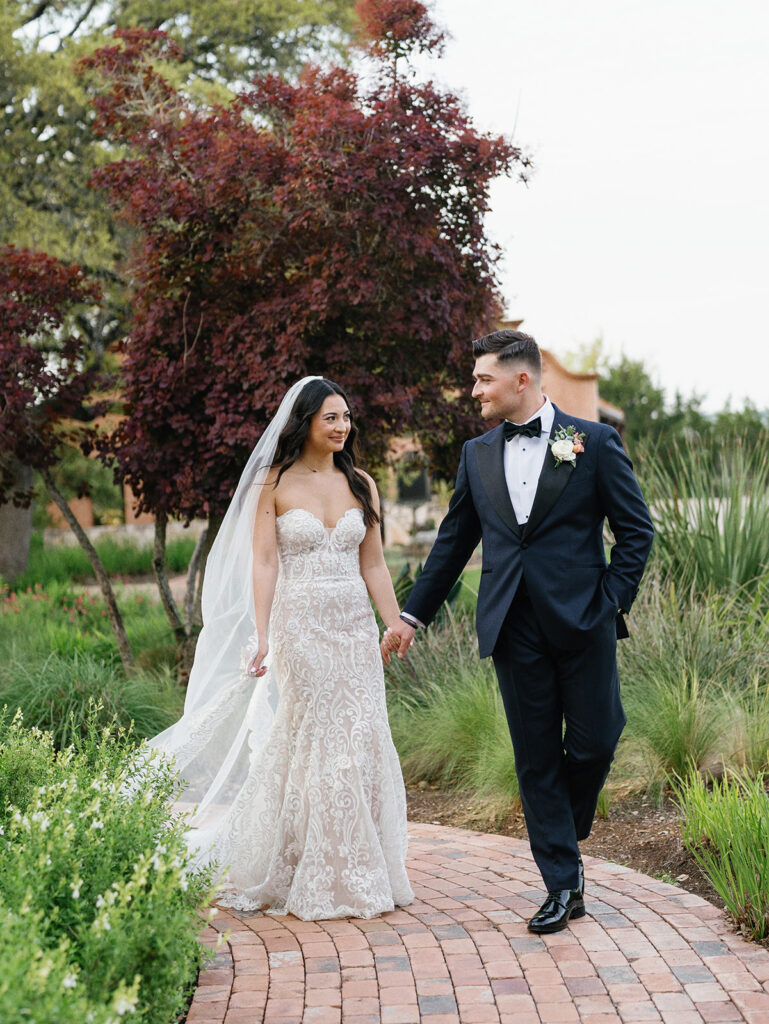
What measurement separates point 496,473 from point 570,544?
40 centimetres

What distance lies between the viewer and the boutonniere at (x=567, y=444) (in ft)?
13.1

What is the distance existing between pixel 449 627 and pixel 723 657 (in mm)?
2204

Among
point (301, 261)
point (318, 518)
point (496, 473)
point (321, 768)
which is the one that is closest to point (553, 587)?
point (496, 473)

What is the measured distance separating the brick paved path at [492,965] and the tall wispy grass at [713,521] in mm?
3785

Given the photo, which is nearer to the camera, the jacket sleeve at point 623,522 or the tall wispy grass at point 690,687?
the jacket sleeve at point 623,522

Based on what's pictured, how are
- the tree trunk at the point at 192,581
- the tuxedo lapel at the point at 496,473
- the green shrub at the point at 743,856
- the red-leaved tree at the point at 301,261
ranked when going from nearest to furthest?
1. the green shrub at the point at 743,856
2. the tuxedo lapel at the point at 496,473
3. the red-leaved tree at the point at 301,261
4. the tree trunk at the point at 192,581

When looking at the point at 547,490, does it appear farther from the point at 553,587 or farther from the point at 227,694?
the point at 227,694

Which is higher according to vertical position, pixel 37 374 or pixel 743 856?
pixel 37 374

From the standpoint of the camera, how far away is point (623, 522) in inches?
159

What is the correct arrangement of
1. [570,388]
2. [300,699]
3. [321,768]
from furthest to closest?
[570,388]
[300,699]
[321,768]

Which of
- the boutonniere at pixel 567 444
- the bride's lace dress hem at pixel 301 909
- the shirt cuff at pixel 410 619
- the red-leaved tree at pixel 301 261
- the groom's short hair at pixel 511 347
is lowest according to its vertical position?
the bride's lace dress hem at pixel 301 909

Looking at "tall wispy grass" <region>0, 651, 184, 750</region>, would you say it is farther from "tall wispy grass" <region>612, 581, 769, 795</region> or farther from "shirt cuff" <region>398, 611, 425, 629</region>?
"tall wispy grass" <region>612, 581, 769, 795</region>

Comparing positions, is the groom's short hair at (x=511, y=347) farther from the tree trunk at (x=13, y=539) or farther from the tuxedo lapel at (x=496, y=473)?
the tree trunk at (x=13, y=539)

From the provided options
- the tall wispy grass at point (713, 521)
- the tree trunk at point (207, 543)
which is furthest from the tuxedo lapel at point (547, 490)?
the tree trunk at point (207, 543)
